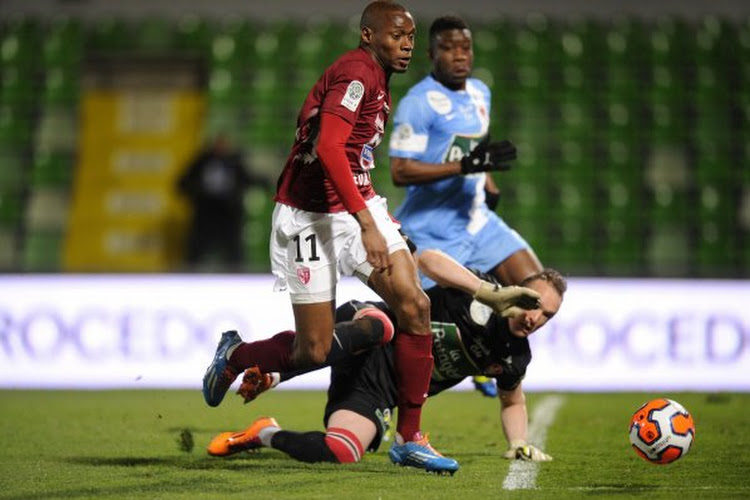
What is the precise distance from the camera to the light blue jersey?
24.9ft

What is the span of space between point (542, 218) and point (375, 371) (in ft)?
25.9

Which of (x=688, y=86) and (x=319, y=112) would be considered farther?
(x=688, y=86)

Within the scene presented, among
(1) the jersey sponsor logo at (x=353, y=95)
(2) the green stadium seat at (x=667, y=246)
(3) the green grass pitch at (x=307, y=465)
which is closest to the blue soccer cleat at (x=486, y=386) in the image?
(3) the green grass pitch at (x=307, y=465)

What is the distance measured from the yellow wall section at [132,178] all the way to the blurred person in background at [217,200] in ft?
2.79

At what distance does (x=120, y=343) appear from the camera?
1077 cm

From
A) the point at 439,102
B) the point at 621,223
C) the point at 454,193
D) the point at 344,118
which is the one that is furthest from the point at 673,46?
the point at 344,118

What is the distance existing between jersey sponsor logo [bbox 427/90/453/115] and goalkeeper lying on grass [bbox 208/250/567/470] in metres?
1.25

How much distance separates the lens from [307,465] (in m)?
6.15

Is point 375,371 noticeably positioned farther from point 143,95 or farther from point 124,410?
point 143,95

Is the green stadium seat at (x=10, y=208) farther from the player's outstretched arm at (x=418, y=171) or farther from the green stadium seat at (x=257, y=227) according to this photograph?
the player's outstretched arm at (x=418, y=171)

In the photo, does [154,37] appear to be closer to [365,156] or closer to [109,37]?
[109,37]

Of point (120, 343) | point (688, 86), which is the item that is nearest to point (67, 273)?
point (120, 343)

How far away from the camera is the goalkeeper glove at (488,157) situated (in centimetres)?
702

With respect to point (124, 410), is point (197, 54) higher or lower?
higher
